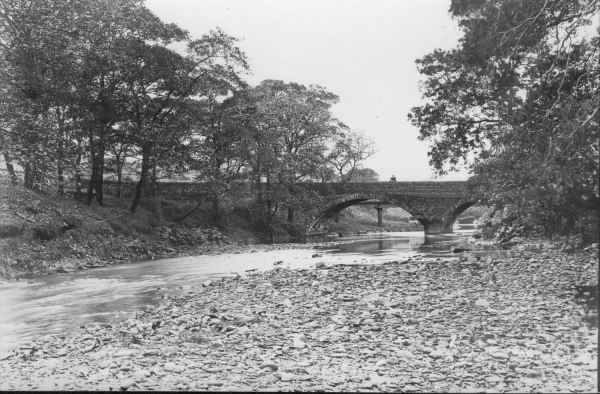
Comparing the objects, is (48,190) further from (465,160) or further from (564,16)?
(564,16)

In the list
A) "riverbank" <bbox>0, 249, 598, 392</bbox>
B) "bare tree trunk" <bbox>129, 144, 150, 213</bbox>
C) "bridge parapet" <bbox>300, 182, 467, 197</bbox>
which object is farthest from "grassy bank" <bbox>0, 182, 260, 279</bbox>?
"bridge parapet" <bbox>300, 182, 467, 197</bbox>

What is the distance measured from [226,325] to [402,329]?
7.96ft

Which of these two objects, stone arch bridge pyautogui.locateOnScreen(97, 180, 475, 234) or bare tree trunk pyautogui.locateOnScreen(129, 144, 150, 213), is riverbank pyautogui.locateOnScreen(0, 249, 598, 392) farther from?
stone arch bridge pyautogui.locateOnScreen(97, 180, 475, 234)

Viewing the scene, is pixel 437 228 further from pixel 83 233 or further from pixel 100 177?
pixel 83 233

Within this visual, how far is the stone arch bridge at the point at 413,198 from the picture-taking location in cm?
3641

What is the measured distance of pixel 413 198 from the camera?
37.7 metres

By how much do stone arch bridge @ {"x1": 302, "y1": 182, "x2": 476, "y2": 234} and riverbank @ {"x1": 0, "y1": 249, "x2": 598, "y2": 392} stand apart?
26736 millimetres

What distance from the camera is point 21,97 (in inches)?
697

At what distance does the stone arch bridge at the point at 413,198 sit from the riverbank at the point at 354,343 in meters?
26.7

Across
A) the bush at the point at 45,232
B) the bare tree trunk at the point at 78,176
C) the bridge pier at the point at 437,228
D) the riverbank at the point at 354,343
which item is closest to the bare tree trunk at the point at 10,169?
the bush at the point at 45,232

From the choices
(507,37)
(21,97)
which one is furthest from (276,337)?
(21,97)

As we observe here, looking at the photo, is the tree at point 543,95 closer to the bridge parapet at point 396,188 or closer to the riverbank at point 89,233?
the riverbank at point 89,233

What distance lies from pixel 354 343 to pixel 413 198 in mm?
32805

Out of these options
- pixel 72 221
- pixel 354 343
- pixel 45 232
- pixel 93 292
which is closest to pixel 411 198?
pixel 72 221
